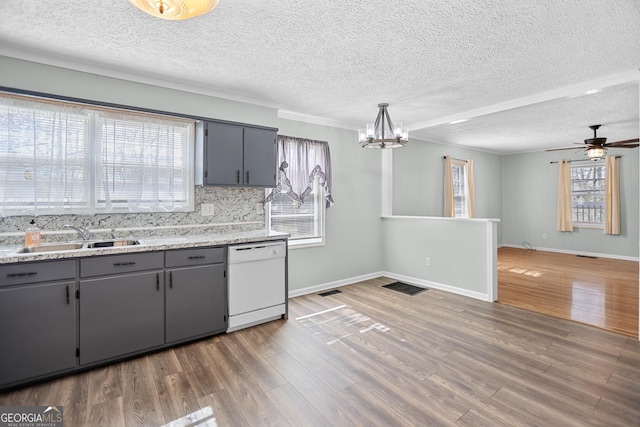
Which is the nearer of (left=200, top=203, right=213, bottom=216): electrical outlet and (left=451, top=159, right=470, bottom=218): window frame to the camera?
(left=200, top=203, right=213, bottom=216): electrical outlet

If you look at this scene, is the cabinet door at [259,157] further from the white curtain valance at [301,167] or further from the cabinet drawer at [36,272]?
the cabinet drawer at [36,272]

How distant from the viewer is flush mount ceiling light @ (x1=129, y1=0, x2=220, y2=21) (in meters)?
1.55

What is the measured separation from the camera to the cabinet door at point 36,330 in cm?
209

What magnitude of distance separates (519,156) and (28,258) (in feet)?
30.9

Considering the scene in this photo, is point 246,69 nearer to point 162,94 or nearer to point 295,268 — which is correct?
point 162,94

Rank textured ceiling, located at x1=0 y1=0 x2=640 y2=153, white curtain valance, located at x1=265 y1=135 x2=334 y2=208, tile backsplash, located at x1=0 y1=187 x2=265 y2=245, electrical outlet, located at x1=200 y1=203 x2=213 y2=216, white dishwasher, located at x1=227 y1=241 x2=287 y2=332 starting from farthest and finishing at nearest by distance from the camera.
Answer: white curtain valance, located at x1=265 y1=135 x2=334 y2=208, electrical outlet, located at x1=200 y1=203 x2=213 y2=216, white dishwasher, located at x1=227 y1=241 x2=287 y2=332, tile backsplash, located at x1=0 y1=187 x2=265 y2=245, textured ceiling, located at x1=0 y1=0 x2=640 y2=153

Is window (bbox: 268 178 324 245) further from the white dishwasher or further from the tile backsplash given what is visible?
the white dishwasher

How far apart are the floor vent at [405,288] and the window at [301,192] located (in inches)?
50.0

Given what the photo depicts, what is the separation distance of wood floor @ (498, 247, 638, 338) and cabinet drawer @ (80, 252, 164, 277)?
13.2 ft

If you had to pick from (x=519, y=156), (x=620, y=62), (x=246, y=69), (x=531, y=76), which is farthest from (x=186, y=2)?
(x=519, y=156)

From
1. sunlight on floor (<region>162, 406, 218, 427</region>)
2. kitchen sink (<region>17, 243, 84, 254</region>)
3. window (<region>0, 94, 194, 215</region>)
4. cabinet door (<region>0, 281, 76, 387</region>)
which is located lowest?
sunlight on floor (<region>162, 406, 218, 427</region>)

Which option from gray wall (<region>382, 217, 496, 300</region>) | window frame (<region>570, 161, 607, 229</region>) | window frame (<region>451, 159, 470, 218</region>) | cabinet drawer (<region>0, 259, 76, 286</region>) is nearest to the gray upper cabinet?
cabinet drawer (<region>0, 259, 76, 286</region>)

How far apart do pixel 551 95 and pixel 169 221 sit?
14.2ft

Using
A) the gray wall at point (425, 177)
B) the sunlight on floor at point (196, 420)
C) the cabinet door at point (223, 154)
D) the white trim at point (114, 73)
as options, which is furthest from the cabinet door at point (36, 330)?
the gray wall at point (425, 177)
